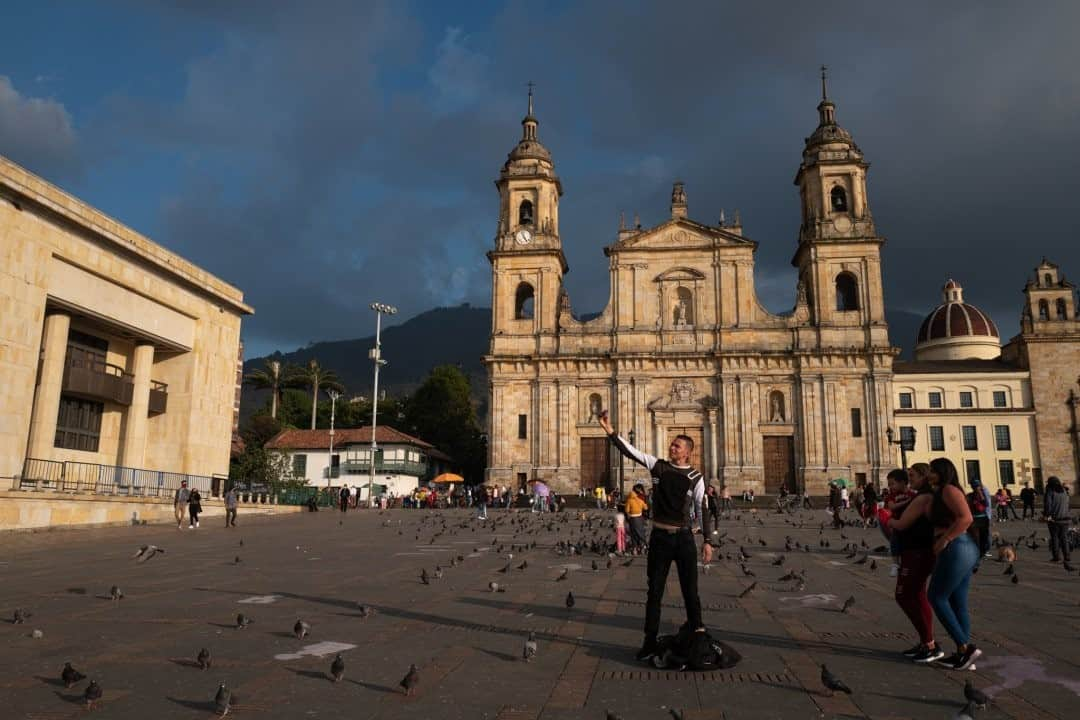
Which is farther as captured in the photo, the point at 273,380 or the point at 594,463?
the point at 273,380

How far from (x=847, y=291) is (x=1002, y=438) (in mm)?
17171

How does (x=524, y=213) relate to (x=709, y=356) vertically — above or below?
above

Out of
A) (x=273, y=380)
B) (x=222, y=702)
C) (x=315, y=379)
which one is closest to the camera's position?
(x=222, y=702)

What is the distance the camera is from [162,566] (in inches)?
492

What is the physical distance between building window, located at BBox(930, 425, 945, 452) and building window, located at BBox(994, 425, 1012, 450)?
331 cm

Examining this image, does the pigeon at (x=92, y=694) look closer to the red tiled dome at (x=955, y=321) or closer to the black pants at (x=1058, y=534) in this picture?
the black pants at (x=1058, y=534)

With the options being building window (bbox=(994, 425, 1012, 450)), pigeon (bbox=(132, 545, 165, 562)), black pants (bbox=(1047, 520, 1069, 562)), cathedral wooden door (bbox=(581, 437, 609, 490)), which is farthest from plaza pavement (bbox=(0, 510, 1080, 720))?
building window (bbox=(994, 425, 1012, 450))

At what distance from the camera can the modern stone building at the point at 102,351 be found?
21.6m

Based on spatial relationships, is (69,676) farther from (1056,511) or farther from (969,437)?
(969,437)

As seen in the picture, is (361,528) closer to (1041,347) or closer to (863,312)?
(863,312)

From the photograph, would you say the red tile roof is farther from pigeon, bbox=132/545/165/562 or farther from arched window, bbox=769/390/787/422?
pigeon, bbox=132/545/165/562

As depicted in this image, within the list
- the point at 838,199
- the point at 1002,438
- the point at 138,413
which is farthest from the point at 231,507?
the point at 1002,438

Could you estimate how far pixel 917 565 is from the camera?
20.2 feet

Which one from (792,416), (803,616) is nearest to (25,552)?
(803,616)
